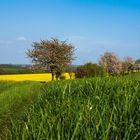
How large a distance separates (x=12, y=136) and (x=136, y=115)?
1679mm

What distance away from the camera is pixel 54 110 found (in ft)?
23.5

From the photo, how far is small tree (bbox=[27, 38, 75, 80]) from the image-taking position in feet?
288

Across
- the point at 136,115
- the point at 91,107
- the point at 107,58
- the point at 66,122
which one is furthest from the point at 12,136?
the point at 107,58

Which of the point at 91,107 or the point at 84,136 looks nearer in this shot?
the point at 84,136

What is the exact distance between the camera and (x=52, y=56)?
89062mm

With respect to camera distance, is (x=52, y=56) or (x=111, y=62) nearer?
(x=52, y=56)

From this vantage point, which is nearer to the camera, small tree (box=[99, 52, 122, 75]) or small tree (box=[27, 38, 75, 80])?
small tree (box=[27, 38, 75, 80])

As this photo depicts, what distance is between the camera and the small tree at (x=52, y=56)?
87.8 metres

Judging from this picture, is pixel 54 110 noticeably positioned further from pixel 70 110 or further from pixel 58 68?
pixel 58 68

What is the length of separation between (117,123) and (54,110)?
6.05 feet

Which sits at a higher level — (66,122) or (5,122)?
(66,122)

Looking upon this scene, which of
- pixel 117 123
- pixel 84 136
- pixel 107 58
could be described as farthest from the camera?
pixel 107 58

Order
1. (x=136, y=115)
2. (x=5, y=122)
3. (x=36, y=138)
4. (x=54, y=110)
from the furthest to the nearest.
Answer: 1. (x=5, y=122)
2. (x=54, y=110)
3. (x=136, y=115)
4. (x=36, y=138)

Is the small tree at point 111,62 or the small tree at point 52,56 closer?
the small tree at point 52,56
